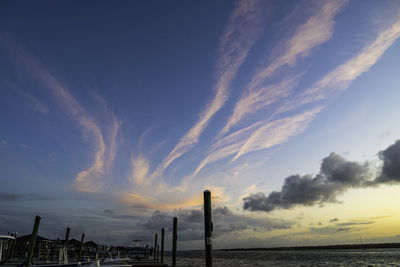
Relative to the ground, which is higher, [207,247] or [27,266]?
[207,247]

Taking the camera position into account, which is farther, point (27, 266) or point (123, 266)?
point (123, 266)

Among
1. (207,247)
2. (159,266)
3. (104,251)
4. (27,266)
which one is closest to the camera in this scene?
(207,247)

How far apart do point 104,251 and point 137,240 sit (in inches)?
629

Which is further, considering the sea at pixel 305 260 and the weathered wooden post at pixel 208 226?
the sea at pixel 305 260

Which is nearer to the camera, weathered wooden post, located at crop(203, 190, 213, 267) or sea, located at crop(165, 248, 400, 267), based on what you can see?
weathered wooden post, located at crop(203, 190, 213, 267)

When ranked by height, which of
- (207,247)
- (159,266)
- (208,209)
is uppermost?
(208,209)

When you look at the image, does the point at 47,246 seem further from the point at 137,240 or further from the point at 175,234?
the point at 137,240

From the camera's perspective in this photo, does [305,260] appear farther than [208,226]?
Yes

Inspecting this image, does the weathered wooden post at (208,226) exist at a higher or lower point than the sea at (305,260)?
higher

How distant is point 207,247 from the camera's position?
9.54 meters

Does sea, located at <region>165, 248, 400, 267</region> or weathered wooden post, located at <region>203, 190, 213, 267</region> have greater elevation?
weathered wooden post, located at <region>203, 190, 213, 267</region>

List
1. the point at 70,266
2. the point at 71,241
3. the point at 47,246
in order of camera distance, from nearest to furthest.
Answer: the point at 70,266
the point at 47,246
the point at 71,241

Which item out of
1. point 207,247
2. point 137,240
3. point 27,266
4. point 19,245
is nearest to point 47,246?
point 19,245

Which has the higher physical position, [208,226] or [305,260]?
[208,226]
